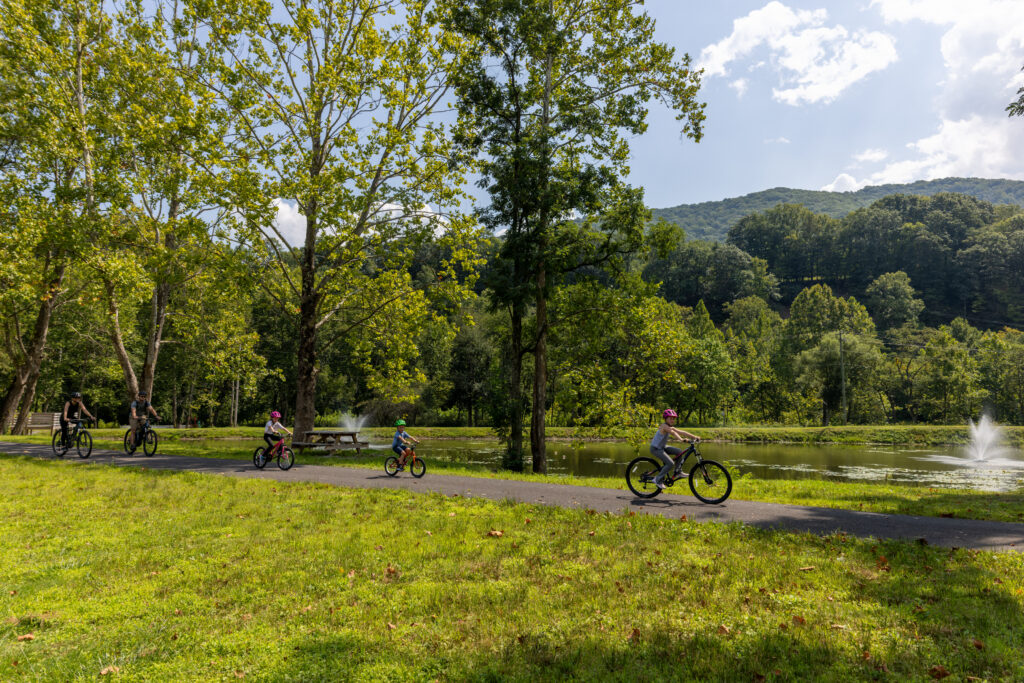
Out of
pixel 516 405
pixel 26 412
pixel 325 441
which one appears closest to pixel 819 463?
pixel 516 405

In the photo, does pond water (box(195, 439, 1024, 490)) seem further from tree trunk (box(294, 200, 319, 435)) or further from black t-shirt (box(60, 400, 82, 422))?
black t-shirt (box(60, 400, 82, 422))

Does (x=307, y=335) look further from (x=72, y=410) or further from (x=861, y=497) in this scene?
(x=861, y=497)

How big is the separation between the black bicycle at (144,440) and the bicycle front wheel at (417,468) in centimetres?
1177

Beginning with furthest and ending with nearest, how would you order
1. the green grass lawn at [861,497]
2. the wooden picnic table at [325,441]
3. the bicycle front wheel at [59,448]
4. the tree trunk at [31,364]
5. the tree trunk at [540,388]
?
the tree trunk at [31,364] < the wooden picnic table at [325,441] < the tree trunk at [540,388] < the bicycle front wheel at [59,448] < the green grass lawn at [861,497]

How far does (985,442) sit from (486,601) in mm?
62344

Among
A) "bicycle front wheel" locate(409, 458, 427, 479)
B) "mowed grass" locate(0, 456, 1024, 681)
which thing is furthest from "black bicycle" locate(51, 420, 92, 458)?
"bicycle front wheel" locate(409, 458, 427, 479)

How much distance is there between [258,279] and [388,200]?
6734mm

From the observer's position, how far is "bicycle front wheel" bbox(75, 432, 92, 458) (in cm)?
1977

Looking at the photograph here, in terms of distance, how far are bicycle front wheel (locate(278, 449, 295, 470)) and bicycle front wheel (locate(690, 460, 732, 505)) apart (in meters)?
12.4

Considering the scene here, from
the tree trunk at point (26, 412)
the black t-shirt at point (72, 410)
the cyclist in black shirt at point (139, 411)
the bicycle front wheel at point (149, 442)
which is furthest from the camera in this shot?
the tree trunk at point (26, 412)

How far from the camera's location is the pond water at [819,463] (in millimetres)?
24500

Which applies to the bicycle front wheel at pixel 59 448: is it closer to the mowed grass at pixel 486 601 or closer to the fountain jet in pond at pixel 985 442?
the mowed grass at pixel 486 601

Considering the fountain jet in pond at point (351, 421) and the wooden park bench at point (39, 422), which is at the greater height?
the wooden park bench at point (39, 422)

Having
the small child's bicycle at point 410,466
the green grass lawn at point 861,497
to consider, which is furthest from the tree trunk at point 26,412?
the small child's bicycle at point 410,466
